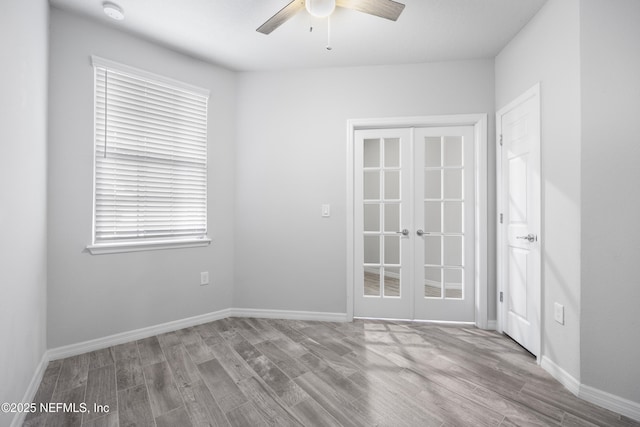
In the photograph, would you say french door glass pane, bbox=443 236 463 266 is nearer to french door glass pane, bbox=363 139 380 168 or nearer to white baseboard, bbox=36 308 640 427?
white baseboard, bbox=36 308 640 427

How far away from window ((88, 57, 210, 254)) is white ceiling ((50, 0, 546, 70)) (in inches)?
16.1

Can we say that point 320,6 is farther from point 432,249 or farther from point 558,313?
point 558,313

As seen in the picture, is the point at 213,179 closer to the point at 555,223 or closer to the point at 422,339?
the point at 422,339

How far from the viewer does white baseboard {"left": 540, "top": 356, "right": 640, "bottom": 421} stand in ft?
4.96

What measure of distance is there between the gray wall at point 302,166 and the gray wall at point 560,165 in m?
0.85

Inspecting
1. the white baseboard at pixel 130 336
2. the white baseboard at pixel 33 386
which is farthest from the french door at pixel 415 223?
the white baseboard at pixel 33 386

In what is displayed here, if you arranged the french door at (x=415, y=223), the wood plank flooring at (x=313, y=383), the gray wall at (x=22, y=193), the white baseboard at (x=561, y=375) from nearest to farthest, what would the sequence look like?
1. the gray wall at (x=22, y=193)
2. the wood plank flooring at (x=313, y=383)
3. the white baseboard at (x=561, y=375)
4. the french door at (x=415, y=223)

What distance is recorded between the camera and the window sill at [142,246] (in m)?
2.22

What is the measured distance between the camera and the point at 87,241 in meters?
2.18

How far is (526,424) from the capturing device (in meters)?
1.44

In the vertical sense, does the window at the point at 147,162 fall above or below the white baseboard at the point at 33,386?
above

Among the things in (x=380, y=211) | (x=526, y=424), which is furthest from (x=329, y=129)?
(x=526, y=424)

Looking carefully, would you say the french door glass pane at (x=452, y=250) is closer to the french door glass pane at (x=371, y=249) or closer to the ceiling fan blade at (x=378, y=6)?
the french door glass pane at (x=371, y=249)

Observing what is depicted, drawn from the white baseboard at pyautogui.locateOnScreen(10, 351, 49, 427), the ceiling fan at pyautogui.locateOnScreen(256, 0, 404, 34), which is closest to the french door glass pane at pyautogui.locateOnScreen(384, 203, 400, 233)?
the ceiling fan at pyautogui.locateOnScreen(256, 0, 404, 34)
